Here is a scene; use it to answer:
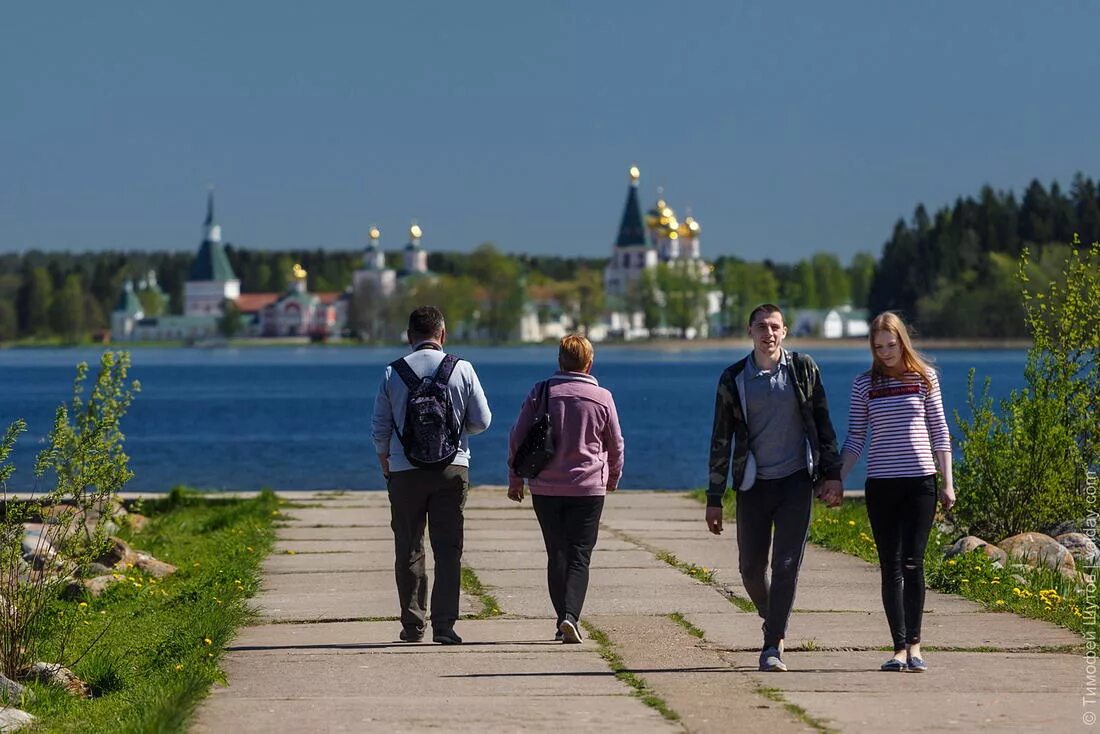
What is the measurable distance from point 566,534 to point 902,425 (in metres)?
1.86

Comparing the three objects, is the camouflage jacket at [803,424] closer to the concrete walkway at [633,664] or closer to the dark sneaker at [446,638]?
the concrete walkway at [633,664]

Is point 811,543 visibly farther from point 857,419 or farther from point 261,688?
point 261,688

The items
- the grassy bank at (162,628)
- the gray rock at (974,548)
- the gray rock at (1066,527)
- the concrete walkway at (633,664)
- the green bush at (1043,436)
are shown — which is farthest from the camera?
the gray rock at (1066,527)

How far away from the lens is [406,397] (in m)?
9.09

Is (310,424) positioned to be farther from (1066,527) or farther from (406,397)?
(406,397)

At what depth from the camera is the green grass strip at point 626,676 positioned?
7098mm

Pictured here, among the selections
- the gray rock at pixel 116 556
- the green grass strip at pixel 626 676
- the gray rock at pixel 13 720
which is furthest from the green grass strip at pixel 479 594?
the gray rock at pixel 13 720

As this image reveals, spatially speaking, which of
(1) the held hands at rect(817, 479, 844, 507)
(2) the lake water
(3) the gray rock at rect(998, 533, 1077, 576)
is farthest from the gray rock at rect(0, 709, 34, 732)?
(3) the gray rock at rect(998, 533, 1077, 576)

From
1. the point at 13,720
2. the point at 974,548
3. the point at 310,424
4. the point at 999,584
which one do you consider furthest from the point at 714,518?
the point at 310,424

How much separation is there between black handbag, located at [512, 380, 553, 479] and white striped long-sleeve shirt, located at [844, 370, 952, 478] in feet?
5.07

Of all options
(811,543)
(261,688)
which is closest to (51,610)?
(261,688)

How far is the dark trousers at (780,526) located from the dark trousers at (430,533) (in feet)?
5.17

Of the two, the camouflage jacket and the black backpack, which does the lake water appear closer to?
the black backpack

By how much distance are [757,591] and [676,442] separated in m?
40.9
